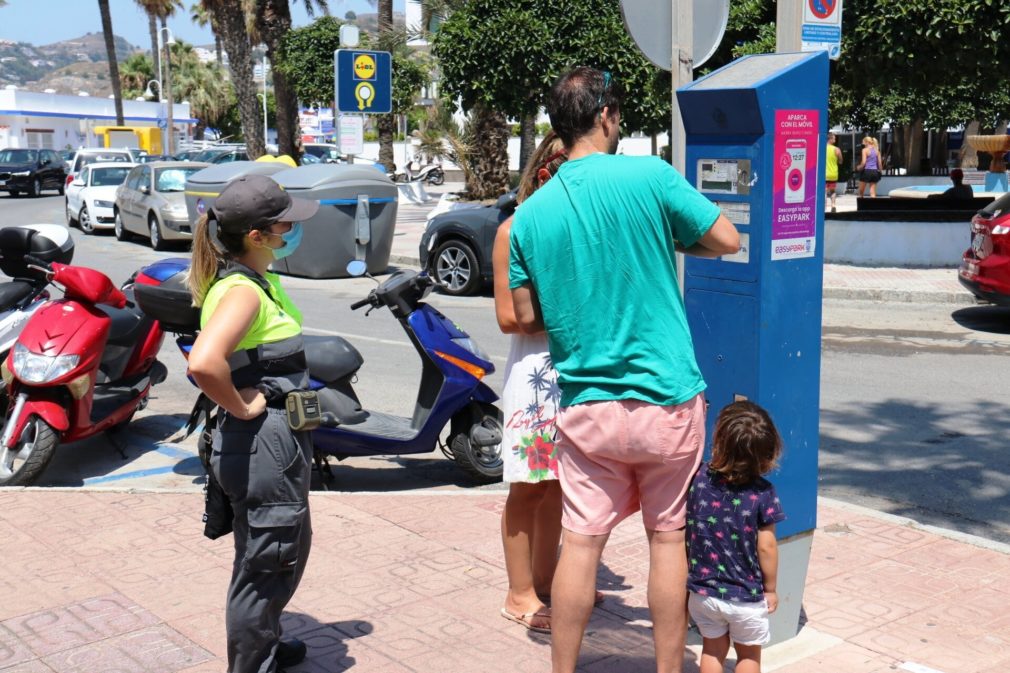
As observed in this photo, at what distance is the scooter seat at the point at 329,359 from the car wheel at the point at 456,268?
7.60m

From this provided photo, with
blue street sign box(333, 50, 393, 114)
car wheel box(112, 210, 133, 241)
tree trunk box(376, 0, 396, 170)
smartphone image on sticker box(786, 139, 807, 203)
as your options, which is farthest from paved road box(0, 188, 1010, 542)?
tree trunk box(376, 0, 396, 170)

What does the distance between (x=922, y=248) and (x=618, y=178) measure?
13.6 m

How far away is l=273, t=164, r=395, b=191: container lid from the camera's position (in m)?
15.3

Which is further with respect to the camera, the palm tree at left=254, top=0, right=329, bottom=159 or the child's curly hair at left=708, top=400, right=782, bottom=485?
the palm tree at left=254, top=0, right=329, bottom=159

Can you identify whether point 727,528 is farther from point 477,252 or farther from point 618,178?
point 477,252

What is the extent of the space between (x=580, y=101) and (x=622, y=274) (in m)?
0.56

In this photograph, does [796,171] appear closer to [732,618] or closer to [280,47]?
[732,618]

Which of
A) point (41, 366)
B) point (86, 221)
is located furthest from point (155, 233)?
point (41, 366)

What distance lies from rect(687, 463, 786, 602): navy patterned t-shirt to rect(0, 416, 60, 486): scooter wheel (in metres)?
4.19

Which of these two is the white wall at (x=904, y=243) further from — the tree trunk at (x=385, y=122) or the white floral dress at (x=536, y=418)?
the tree trunk at (x=385, y=122)

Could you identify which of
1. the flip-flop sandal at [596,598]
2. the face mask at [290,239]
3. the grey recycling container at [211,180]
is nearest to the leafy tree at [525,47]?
the grey recycling container at [211,180]

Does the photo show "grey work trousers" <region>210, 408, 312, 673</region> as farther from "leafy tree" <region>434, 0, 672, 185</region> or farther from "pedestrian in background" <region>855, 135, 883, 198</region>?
"pedestrian in background" <region>855, 135, 883, 198</region>

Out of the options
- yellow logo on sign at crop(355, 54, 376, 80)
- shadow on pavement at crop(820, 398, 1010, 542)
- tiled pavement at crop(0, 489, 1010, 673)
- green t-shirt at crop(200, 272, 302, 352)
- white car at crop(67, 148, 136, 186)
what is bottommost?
shadow on pavement at crop(820, 398, 1010, 542)

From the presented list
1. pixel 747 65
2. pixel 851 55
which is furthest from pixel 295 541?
pixel 851 55
